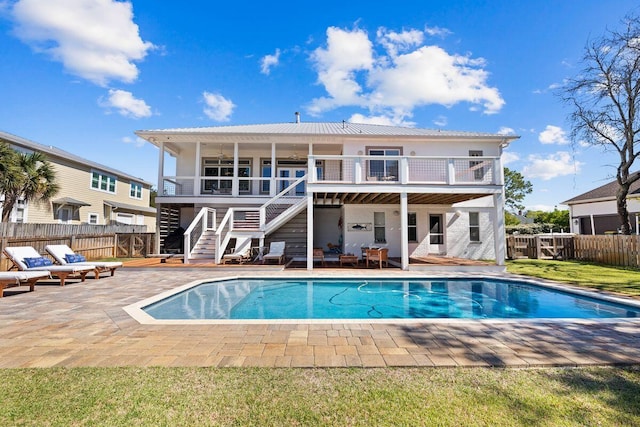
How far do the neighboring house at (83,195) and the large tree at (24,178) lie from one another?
31.4 inches

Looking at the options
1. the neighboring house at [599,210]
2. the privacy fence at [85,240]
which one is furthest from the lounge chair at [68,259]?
the neighboring house at [599,210]

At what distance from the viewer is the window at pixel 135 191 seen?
26939 millimetres

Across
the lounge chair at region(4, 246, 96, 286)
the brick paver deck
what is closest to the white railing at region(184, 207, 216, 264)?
the lounge chair at region(4, 246, 96, 286)

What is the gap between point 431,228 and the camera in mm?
15234

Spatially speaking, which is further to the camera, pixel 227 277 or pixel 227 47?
pixel 227 47

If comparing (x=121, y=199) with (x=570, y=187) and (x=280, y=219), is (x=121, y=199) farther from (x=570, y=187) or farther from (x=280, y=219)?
(x=570, y=187)

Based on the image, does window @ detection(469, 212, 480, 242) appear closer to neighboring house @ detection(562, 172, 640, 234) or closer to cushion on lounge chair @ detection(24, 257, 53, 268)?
neighboring house @ detection(562, 172, 640, 234)

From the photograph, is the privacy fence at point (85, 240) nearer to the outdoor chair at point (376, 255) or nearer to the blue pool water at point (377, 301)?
the blue pool water at point (377, 301)

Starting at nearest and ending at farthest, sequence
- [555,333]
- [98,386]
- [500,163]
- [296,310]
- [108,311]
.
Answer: [98,386], [555,333], [108,311], [296,310], [500,163]

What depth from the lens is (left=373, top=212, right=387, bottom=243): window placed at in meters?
15.1

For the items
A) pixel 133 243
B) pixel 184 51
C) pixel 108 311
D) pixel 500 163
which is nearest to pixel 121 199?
pixel 133 243

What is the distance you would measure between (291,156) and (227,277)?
31.7 feet

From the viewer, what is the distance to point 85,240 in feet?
45.4

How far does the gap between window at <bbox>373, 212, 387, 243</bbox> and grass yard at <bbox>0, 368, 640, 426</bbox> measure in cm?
Result: 1184
